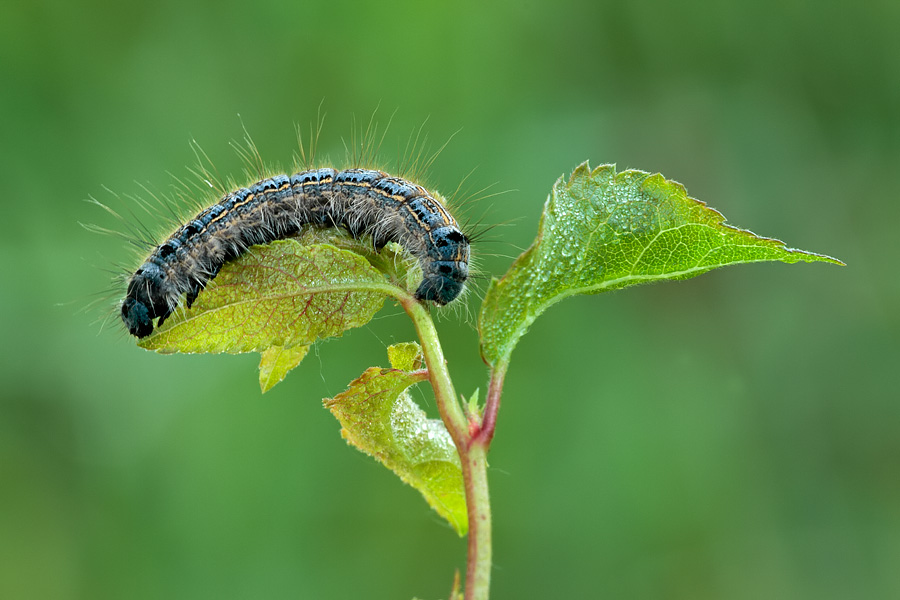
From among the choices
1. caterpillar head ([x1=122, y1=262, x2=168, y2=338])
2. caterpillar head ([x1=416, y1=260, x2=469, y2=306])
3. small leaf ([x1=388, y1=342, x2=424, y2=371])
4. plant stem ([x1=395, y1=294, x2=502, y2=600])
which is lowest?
plant stem ([x1=395, y1=294, x2=502, y2=600])

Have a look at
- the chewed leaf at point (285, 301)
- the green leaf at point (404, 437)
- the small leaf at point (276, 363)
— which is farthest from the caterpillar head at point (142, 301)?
the green leaf at point (404, 437)

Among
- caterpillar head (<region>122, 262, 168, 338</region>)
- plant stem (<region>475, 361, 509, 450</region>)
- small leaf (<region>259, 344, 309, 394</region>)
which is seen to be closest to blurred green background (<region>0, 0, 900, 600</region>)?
caterpillar head (<region>122, 262, 168, 338</region>)

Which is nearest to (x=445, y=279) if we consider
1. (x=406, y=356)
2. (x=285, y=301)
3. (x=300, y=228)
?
(x=300, y=228)

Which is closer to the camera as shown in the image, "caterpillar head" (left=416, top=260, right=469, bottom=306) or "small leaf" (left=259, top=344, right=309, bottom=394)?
"small leaf" (left=259, top=344, right=309, bottom=394)

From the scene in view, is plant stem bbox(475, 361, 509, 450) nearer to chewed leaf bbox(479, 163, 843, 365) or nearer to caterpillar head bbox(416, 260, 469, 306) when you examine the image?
chewed leaf bbox(479, 163, 843, 365)

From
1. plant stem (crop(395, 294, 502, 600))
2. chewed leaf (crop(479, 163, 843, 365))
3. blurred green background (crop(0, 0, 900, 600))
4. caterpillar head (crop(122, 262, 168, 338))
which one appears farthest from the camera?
blurred green background (crop(0, 0, 900, 600))

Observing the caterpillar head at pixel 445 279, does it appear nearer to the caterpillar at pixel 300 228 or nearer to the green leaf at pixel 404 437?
the caterpillar at pixel 300 228

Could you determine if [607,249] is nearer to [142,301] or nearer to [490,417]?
[490,417]
